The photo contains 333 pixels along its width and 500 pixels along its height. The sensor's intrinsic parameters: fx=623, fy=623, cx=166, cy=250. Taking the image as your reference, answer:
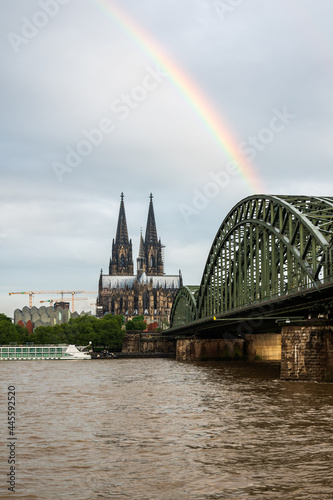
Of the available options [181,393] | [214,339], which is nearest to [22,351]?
[214,339]

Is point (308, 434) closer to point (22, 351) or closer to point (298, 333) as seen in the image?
point (298, 333)

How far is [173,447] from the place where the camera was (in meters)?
22.7

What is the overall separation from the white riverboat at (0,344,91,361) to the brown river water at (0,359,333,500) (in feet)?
293

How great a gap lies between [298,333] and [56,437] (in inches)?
1104

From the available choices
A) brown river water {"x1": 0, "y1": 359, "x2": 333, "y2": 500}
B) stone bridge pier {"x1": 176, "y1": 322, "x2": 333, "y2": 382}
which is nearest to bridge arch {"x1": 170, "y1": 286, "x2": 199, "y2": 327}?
stone bridge pier {"x1": 176, "y1": 322, "x2": 333, "y2": 382}

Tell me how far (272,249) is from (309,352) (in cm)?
2211

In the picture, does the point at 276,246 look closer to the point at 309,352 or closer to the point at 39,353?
the point at 309,352

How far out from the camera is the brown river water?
1672cm

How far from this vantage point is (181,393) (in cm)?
4494

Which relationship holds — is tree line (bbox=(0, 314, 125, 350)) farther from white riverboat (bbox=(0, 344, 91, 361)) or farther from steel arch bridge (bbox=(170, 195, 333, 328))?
steel arch bridge (bbox=(170, 195, 333, 328))

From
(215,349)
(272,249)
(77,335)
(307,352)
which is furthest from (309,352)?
(77,335)

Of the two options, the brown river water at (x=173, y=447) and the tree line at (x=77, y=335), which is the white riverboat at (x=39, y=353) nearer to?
the tree line at (x=77, y=335)

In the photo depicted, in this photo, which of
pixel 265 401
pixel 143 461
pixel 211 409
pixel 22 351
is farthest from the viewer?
pixel 22 351

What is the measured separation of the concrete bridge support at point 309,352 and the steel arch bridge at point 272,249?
3755 millimetres
